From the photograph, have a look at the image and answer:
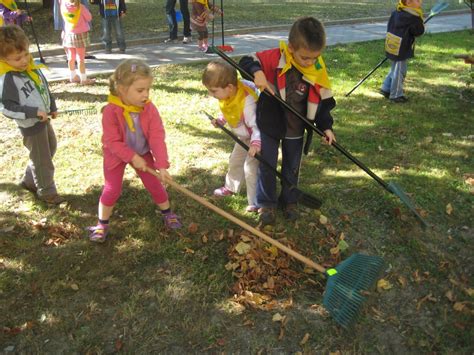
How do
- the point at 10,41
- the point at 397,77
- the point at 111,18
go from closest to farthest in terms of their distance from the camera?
the point at 10,41 < the point at 397,77 < the point at 111,18

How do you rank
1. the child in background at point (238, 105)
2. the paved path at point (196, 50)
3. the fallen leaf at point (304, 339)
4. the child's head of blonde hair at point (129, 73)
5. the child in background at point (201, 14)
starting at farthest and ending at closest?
the child in background at point (201, 14) → the paved path at point (196, 50) → the child in background at point (238, 105) → the child's head of blonde hair at point (129, 73) → the fallen leaf at point (304, 339)

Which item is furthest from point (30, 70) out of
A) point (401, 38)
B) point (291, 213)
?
point (401, 38)

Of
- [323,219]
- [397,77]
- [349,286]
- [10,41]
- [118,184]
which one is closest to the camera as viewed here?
[349,286]

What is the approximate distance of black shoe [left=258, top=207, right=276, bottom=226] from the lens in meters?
3.93

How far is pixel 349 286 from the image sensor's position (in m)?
2.97

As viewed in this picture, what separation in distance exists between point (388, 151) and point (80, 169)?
394cm

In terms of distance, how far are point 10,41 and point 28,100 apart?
1.68ft

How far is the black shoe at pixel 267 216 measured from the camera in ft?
12.9

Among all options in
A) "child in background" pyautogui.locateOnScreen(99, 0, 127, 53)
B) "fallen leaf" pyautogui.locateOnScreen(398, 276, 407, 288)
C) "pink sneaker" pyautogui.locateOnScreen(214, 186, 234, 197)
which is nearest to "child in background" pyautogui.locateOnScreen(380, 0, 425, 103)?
"pink sneaker" pyautogui.locateOnScreen(214, 186, 234, 197)

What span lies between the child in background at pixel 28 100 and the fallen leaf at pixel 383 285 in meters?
3.20

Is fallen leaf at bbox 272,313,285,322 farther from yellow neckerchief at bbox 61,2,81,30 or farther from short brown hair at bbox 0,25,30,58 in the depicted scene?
yellow neckerchief at bbox 61,2,81,30

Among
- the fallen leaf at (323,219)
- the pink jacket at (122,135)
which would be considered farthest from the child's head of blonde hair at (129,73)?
the fallen leaf at (323,219)

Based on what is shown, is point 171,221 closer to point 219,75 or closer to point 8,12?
point 219,75

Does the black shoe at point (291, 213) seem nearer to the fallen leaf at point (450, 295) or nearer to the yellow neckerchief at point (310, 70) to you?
the yellow neckerchief at point (310, 70)
